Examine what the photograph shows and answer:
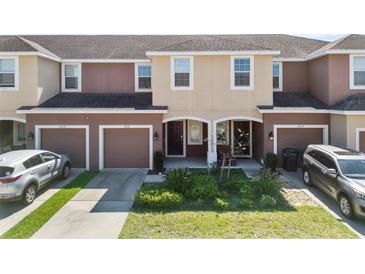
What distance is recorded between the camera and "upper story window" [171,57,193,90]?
47.4 ft

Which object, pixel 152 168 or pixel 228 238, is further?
pixel 152 168

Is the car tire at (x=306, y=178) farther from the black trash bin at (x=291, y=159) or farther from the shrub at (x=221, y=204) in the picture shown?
the shrub at (x=221, y=204)

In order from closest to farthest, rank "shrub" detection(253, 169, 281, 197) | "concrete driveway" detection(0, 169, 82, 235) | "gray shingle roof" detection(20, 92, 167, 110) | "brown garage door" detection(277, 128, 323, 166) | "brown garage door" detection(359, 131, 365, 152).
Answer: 1. "concrete driveway" detection(0, 169, 82, 235)
2. "shrub" detection(253, 169, 281, 197)
3. "brown garage door" detection(359, 131, 365, 152)
4. "brown garage door" detection(277, 128, 323, 166)
5. "gray shingle roof" detection(20, 92, 167, 110)

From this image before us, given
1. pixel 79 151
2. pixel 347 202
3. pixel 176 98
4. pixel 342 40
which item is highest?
pixel 342 40

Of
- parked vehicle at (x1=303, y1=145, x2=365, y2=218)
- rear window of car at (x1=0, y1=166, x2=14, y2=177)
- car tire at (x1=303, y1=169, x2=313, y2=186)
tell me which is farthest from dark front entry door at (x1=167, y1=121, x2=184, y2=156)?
rear window of car at (x1=0, y1=166, x2=14, y2=177)

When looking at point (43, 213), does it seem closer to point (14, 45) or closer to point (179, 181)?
point (179, 181)

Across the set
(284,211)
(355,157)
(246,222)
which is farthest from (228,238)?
(355,157)

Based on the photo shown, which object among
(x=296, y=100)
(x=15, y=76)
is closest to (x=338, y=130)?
(x=296, y=100)

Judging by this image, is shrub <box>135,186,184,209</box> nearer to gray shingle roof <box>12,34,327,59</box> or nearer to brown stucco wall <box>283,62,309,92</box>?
gray shingle roof <box>12,34,327,59</box>

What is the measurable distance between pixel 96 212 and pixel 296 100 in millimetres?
12350

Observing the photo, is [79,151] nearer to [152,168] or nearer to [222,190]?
[152,168]

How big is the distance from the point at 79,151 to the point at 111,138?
180 cm

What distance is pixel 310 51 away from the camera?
17.5m

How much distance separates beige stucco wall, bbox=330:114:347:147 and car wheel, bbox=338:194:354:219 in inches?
209
